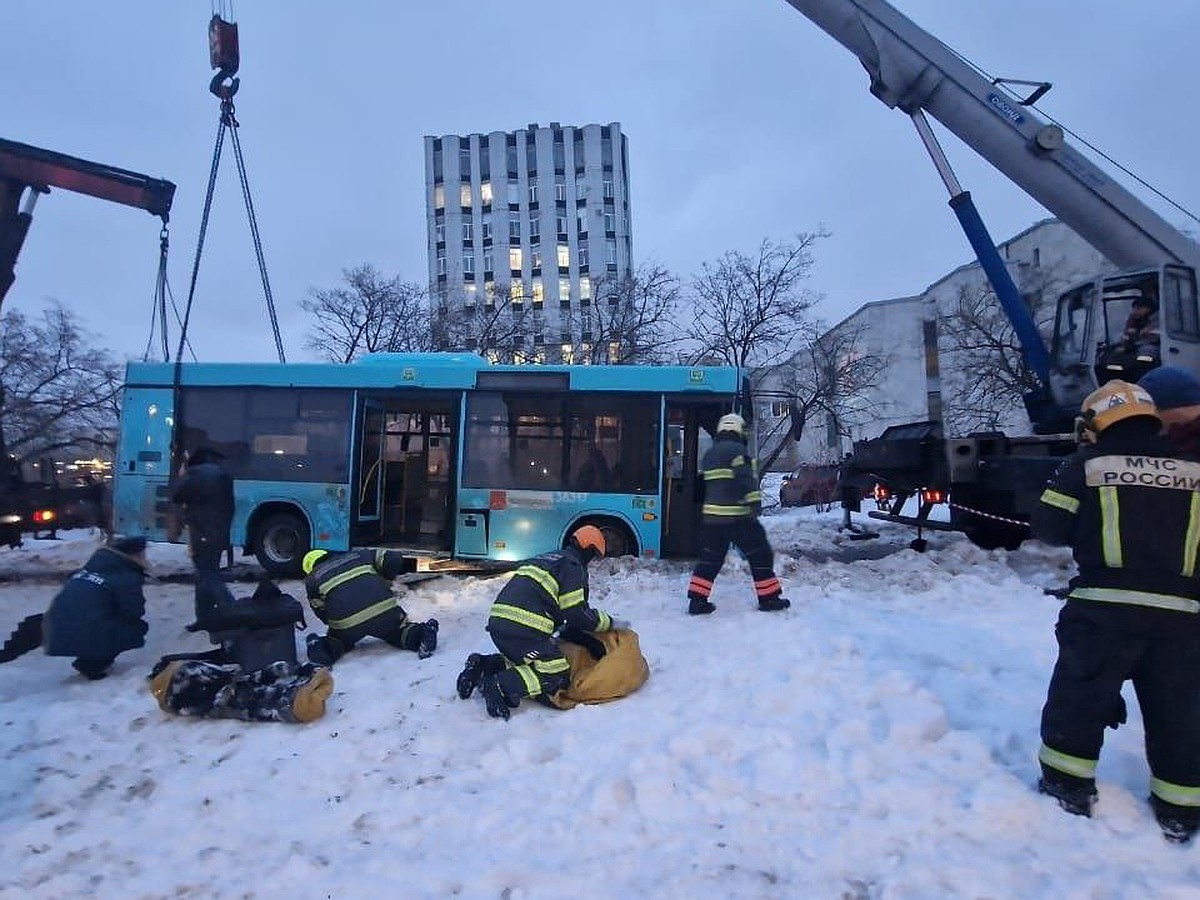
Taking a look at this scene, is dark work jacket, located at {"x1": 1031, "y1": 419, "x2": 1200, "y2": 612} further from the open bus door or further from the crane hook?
the crane hook

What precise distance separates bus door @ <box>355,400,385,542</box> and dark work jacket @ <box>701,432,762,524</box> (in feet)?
19.3

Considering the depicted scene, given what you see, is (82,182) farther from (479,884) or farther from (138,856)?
(479,884)

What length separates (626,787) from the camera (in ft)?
11.7

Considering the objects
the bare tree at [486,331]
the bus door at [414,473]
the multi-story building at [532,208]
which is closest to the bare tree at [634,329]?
the bare tree at [486,331]

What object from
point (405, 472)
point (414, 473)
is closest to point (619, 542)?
point (414, 473)

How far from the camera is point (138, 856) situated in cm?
316

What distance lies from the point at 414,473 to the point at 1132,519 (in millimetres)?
9954

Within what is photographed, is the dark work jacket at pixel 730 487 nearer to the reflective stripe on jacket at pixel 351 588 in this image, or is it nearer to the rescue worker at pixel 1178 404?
the reflective stripe on jacket at pixel 351 588

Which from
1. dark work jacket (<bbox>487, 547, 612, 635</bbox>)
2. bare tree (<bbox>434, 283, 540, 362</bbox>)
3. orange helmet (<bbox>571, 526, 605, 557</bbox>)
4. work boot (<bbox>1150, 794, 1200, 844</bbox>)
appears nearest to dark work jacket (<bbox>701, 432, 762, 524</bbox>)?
orange helmet (<bbox>571, 526, 605, 557</bbox>)

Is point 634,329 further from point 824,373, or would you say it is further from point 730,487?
point 730,487

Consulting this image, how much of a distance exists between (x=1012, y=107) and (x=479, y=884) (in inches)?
478

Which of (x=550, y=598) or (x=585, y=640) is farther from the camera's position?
(x=585, y=640)

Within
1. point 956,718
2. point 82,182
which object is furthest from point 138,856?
point 82,182

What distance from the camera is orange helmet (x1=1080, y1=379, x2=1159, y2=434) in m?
3.07
